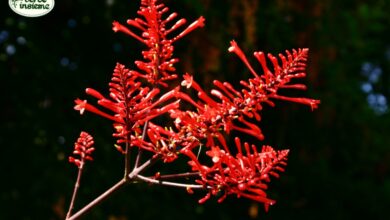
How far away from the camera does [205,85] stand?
14.5 ft

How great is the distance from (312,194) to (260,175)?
473 cm

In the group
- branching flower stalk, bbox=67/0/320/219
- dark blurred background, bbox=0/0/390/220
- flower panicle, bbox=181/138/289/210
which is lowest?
flower panicle, bbox=181/138/289/210

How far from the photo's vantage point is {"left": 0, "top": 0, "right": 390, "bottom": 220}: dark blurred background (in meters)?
4.46

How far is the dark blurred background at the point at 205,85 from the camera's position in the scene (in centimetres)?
446

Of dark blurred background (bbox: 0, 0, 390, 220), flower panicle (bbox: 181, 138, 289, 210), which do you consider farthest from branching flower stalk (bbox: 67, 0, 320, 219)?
dark blurred background (bbox: 0, 0, 390, 220)

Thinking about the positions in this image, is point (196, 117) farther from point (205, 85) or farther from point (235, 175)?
point (205, 85)

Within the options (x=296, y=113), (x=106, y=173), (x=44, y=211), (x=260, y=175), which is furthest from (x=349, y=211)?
(x=260, y=175)

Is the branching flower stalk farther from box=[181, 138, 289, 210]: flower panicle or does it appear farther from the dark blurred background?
the dark blurred background

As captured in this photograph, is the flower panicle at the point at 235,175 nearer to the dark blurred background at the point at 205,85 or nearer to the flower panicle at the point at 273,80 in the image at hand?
the flower panicle at the point at 273,80

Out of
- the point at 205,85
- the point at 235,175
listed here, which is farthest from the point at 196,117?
the point at 205,85

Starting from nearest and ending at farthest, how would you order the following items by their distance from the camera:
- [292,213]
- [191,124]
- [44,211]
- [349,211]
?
[191,124], [44,211], [292,213], [349,211]

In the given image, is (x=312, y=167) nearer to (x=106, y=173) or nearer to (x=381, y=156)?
(x=381, y=156)

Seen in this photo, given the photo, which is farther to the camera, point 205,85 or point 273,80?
point 205,85

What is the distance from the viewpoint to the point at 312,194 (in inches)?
228
